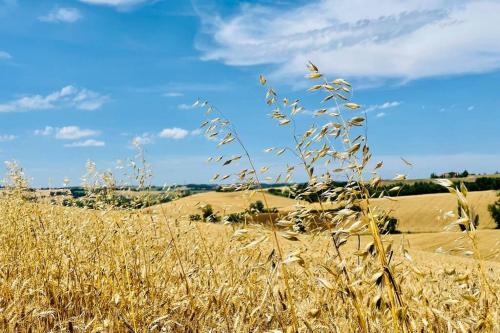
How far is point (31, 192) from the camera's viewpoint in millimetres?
4891

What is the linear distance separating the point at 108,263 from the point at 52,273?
48 cm

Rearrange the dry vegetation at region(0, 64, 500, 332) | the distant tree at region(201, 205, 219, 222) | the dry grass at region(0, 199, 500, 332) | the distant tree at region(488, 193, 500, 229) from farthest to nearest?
the distant tree at region(488, 193, 500, 229), the distant tree at region(201, 205, 219, 222), the dry grass at region(0, 199, 500, 332), the dry vegetation at region(0, 64, 500, 332)

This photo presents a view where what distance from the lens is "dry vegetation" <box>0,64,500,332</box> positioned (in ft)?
6.28

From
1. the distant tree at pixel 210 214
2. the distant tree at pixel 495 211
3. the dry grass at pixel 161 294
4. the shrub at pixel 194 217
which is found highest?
the distant tree at pixel 210 214

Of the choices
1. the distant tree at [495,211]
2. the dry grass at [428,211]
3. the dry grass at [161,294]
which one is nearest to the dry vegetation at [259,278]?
the dry grass at [161,294]

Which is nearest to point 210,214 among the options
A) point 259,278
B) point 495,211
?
point 259,278

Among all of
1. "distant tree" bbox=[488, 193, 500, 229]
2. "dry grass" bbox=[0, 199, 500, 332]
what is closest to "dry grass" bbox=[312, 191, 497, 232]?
"distant tree" bbox=[488, 193, 500, 229]

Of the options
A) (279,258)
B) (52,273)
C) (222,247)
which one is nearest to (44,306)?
(52,273)

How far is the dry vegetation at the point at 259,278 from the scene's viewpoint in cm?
191

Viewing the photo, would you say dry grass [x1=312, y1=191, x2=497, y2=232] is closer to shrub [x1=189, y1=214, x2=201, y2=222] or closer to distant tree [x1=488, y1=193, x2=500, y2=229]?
distant tree [x1=488, y1=193, x2=500, y2=229]

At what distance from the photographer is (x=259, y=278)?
3.95m

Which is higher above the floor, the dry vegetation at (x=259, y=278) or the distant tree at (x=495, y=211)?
the dry vegetation at (x=259, y=278)

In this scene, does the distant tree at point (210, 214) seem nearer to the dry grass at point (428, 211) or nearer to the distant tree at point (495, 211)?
the dry grass at point (428, 211)

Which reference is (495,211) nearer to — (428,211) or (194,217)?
(428,211)
